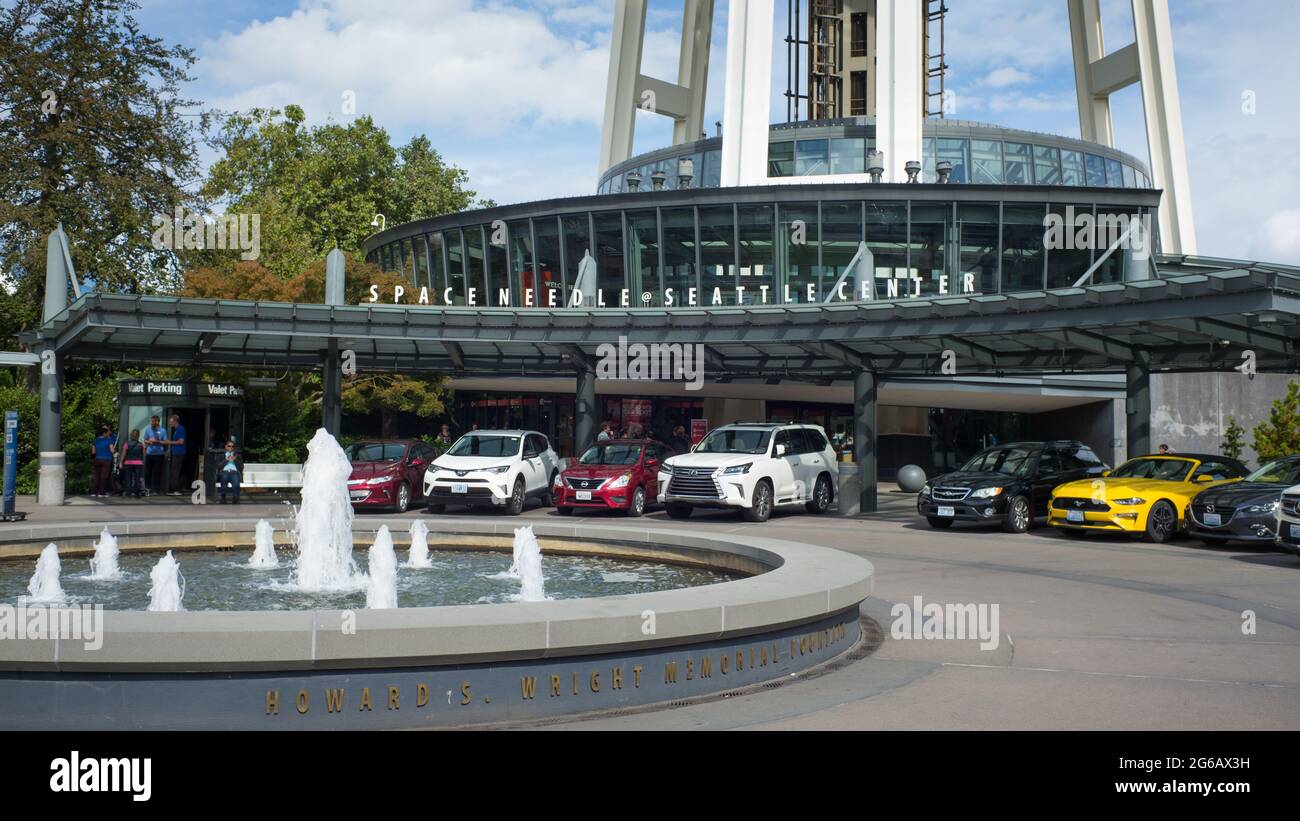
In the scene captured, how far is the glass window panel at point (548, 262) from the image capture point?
4366cm

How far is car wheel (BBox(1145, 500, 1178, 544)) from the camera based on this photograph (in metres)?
20.0

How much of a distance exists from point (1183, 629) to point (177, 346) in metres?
25.9

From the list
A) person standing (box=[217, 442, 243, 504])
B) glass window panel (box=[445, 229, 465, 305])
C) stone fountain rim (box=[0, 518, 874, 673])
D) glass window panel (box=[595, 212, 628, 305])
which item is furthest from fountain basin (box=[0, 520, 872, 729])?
glass window panel (box=[445, 229, 465, 305])

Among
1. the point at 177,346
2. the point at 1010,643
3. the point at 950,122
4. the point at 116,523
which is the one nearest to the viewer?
the point at 1010,643

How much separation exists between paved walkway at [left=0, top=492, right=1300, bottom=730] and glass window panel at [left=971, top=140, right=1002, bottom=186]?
3147 centimetres

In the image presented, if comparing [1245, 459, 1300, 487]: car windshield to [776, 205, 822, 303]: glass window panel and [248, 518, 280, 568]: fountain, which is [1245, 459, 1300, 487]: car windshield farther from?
[776, 205, 822, 303]: glass window panel

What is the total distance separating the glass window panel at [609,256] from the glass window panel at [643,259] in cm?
35

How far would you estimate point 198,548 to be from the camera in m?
14.4

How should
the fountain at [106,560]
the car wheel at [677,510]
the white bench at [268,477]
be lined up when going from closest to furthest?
1. the fountain at [106,560]
2. the car wheel at [677,510]
3. the white bench at [268,477]

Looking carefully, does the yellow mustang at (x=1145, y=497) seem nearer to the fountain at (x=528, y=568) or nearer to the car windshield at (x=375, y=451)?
the fountain at (x=528, y=568)

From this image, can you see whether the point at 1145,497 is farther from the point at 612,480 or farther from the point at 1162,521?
the point at 612,480

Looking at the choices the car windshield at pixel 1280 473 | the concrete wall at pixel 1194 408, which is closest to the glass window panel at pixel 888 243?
the concrete wall at pixel 1194 408
